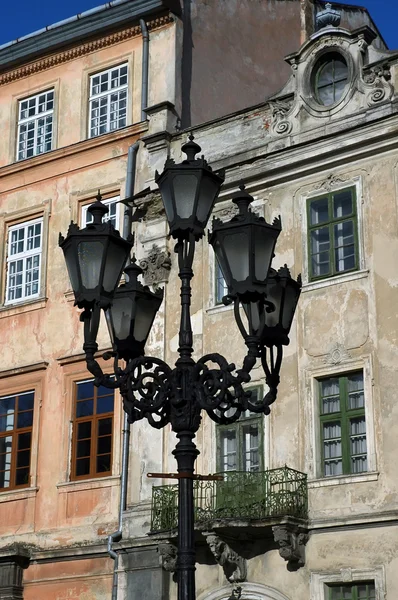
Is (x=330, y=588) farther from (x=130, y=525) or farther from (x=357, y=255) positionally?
(x=357, y=255)

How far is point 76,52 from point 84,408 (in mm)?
7363

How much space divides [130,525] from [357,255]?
572 cm

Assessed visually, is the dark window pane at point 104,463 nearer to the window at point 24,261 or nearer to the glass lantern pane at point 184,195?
the window at point 24,261

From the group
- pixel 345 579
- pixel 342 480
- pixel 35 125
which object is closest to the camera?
pixel 345 579

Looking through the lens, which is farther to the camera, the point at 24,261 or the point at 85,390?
the point at 24,261

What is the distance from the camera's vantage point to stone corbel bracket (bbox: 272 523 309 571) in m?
16.1

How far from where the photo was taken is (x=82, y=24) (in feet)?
73.0

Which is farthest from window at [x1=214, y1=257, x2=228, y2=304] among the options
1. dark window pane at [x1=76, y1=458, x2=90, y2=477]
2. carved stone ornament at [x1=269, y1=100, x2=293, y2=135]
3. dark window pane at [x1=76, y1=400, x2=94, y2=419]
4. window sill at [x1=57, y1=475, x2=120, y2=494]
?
dark window pane at [x1=76, y1=458, x2=90, y2=477]

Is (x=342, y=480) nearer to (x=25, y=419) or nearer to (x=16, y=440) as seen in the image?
(x=25, y=419)

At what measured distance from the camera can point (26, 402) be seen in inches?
820

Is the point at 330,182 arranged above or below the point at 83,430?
above

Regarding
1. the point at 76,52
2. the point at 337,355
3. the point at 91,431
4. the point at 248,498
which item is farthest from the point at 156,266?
the point at 76,52

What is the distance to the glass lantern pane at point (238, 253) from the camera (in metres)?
8.87

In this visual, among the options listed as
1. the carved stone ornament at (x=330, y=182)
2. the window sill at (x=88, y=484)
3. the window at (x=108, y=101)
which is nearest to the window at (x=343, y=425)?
the carved stone ornament at (x=330, y=182)
